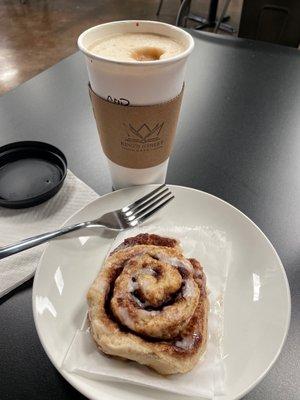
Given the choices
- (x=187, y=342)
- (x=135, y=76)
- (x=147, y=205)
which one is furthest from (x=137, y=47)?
(x=187, y=342)

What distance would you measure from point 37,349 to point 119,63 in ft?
1.57

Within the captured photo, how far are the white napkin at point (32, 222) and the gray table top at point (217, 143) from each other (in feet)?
0.10

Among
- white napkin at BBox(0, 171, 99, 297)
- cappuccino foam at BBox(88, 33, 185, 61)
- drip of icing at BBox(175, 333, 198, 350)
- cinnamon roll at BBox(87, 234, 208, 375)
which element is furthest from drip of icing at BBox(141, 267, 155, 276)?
cappuccino foam at BBox(88, 33, 185, 61)

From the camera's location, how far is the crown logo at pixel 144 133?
26.1 inches

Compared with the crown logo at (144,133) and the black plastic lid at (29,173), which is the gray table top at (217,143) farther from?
the crown logo at (144,133)

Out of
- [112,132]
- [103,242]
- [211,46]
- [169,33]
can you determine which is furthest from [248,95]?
[103,242]

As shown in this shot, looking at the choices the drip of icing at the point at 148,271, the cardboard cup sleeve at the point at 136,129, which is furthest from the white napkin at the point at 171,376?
the cardboard cup sleeve at the point at 136,129

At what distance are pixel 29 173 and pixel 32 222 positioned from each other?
0.44 feet

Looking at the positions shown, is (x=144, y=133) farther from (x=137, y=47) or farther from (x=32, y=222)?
(x=32, y=222)

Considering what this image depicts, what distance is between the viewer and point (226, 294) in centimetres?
60

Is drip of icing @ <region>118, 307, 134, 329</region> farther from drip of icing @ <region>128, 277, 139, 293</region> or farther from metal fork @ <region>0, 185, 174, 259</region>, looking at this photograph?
metal fork @ <region>0, 185, 174, 259</region>

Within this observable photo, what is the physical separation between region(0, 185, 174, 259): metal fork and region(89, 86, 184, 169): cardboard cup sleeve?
7cm

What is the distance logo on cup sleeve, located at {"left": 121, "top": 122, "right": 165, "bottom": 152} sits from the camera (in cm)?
66

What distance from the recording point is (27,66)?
2828mm
